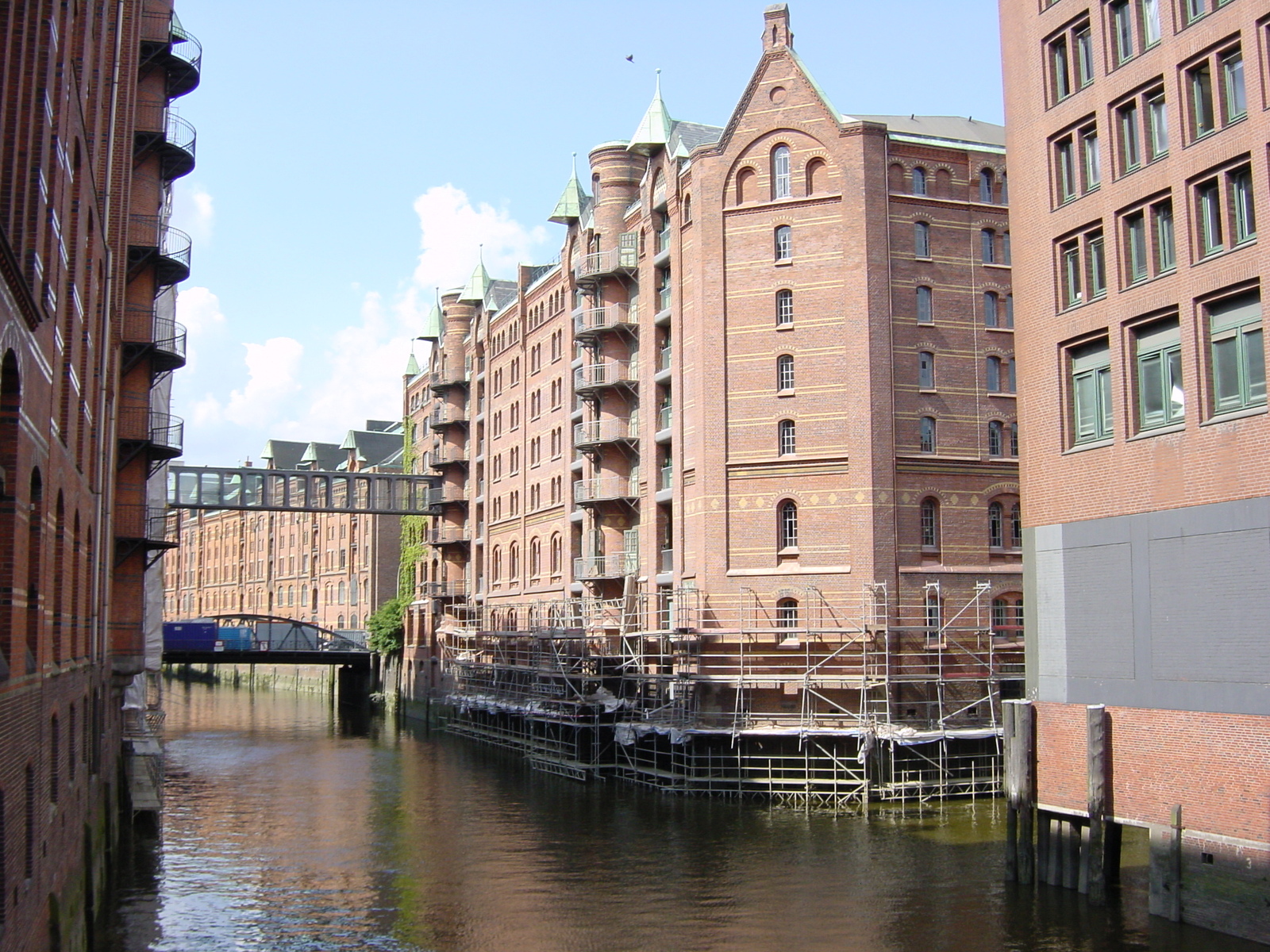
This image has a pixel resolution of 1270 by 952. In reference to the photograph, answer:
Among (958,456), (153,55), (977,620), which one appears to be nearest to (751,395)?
(958,456)

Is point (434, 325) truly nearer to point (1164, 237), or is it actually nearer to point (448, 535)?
point (448, 535)

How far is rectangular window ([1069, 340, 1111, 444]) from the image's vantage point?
24781 mm

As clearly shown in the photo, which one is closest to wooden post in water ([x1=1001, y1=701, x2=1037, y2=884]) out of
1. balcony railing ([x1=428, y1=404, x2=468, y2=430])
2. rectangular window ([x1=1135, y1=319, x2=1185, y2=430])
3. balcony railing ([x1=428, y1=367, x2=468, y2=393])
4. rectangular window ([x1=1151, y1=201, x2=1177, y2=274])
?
rectangular window ([x1=1135, y1=319, x2=1185, y2=430])

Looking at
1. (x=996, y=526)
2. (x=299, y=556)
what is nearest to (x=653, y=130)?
(x=996, y=526)

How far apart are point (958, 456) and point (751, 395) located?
273 inches

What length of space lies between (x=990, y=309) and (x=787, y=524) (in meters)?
10.3

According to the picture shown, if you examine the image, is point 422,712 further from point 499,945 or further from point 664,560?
point 499,945

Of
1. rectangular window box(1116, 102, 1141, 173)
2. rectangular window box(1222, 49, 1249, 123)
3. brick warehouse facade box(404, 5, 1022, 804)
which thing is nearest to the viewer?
rectangular window box(1222, 49, 1249, 123)

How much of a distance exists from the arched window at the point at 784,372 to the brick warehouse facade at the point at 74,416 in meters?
18.3

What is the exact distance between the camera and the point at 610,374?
50.2m

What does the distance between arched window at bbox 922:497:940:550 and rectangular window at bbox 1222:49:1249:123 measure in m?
20.2

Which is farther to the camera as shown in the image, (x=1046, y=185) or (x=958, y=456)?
(x=958, y=456)

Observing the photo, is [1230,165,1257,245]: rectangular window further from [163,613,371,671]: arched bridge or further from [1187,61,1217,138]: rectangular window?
[163,613,371,671]: arched bridge

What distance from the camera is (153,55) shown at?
123ft
